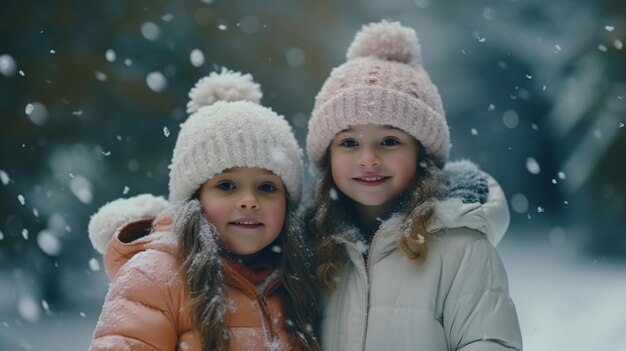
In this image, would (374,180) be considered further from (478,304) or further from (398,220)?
(478,304)

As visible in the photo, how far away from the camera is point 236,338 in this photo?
190cm

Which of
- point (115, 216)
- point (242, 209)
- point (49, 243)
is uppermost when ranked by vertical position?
point (242, 209)

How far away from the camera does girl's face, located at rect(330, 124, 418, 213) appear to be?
2195 mm

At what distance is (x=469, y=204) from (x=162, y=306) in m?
0.95

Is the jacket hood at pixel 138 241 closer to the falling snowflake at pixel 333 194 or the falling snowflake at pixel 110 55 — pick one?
the falling snowflake at pixel 333 194

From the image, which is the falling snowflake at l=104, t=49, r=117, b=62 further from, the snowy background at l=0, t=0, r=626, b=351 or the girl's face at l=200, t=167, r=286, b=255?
the girl's face at l=200, t=167, r=286, b=255

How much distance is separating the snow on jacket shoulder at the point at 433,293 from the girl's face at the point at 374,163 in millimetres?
109

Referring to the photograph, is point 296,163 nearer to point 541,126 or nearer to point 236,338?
point 236,338

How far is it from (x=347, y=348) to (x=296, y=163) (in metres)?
0.59

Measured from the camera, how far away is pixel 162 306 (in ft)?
6.05

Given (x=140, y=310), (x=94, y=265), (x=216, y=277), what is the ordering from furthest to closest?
(x=94, y=265)
(x=216, y=277)
(x=140, y=310)

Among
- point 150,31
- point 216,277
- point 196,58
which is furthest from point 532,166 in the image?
point 216,277

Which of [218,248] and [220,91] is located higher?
[220,91]

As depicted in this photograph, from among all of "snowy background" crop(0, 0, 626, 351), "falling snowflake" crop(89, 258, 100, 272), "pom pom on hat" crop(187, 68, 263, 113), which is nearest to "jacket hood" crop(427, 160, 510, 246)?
"pom pom on hat" crop(187, 68, 263, 113)
